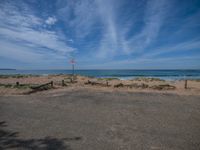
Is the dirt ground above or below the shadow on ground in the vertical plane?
below

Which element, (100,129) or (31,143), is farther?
(100,129)

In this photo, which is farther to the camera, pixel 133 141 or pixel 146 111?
pixel 146 111

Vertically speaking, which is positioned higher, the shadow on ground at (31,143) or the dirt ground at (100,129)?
the shadow on ground at (31,143)

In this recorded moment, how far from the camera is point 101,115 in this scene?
6.54 m

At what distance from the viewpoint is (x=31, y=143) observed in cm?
397

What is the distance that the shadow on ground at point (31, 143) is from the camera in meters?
3.77

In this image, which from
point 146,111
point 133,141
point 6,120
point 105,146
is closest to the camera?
point 105,146

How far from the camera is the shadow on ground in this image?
3.77 m

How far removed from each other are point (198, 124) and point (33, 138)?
220 inches

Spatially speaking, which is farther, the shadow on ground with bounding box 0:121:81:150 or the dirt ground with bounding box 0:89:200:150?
the dirt ground with bounding box 0:89:200:150

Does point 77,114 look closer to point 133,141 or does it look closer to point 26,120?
point 26,120

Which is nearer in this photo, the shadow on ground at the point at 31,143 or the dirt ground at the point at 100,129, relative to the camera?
the shadow on ground at the point at 31,143

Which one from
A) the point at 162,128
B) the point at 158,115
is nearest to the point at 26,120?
the point at 162,128

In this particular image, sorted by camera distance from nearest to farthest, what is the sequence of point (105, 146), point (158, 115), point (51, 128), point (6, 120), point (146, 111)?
point (105, 146)
point (51, 128)
point (6, 120)
point (158, 115)
point (146, 111)
